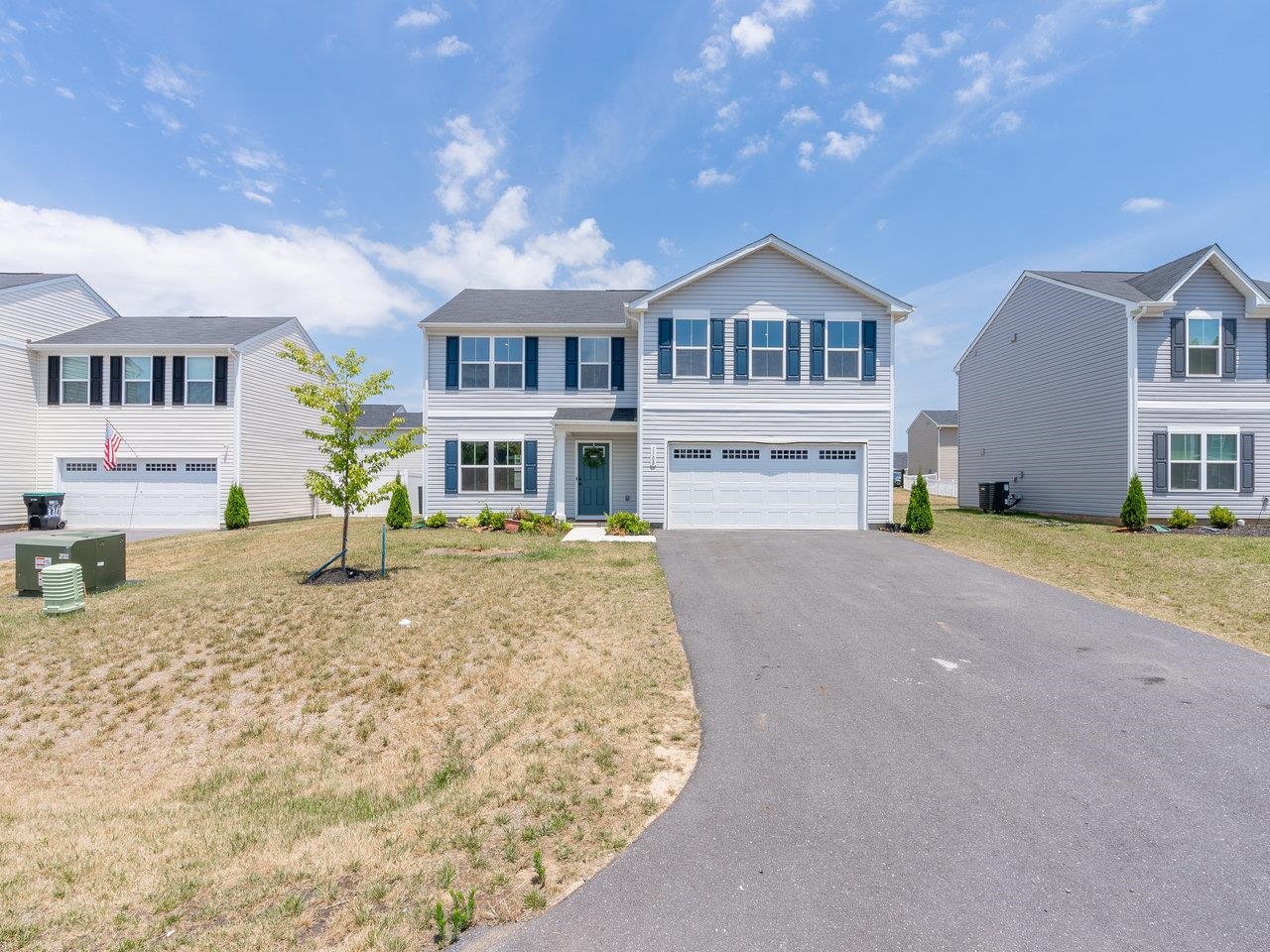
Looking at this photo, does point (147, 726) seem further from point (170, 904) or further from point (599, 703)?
point (599, 703)

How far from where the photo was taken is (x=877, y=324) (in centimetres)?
1691

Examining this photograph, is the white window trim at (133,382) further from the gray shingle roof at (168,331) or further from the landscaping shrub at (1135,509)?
the landscaping shrub at (1135,509)

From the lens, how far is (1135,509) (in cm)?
1642

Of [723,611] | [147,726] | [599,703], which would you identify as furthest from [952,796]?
[147,726]

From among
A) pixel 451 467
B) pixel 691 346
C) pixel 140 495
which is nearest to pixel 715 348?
pixel 691 346

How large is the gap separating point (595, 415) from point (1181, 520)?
53.6 ft

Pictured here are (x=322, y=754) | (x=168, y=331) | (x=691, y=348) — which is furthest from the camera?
(x=168, y=331)

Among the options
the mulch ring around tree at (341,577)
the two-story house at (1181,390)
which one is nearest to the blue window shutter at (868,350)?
the two-story house at (1181,390)

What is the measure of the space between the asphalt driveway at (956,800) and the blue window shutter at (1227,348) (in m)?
15.3

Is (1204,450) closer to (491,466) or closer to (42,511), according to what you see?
(491,466)

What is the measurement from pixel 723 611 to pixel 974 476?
22.0 m

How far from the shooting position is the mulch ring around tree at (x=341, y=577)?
10227 mm

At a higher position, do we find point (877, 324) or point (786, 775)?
point (877, 324)

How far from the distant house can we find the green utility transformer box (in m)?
46.2
